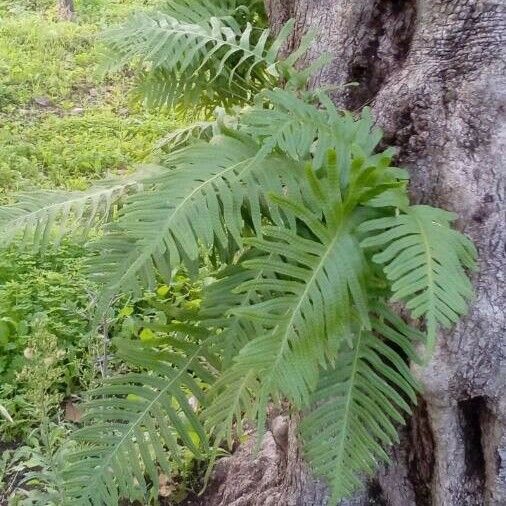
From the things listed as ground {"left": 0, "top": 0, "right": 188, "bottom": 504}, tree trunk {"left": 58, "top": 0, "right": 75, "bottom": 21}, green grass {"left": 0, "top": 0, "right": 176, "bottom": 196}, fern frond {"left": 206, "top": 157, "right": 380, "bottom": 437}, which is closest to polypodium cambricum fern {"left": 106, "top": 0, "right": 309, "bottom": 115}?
ground {"left": 0, "top": 0, "right": 188, "bottom": 504}

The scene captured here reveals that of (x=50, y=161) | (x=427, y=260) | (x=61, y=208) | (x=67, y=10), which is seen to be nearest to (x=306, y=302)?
(x=427, y=260)

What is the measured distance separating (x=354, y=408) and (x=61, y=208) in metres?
1.00

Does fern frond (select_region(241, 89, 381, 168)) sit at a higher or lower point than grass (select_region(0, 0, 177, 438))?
higher

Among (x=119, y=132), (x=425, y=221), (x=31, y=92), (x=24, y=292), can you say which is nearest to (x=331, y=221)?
(x=425, y=221)

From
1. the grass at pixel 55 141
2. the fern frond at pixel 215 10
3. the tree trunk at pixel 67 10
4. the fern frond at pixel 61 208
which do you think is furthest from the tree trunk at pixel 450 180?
the tree trunk at pixel 67 10

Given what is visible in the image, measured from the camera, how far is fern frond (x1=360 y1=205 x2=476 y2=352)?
5.65 ft

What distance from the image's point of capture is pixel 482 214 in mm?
2141

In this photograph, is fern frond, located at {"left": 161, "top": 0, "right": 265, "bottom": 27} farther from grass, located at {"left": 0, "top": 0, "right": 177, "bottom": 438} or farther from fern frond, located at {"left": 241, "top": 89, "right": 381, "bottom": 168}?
fern frond, located at {"left": 241, "top": 89, "right": 381, "bottom": 168}

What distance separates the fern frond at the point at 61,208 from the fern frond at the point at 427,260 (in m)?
0.74

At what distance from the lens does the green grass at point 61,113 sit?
540cm

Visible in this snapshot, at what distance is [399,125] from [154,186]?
73 cm

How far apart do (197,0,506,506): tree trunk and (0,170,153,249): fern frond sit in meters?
0.78

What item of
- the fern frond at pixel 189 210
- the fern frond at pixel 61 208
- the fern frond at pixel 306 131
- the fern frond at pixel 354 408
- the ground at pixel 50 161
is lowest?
the ground at pixel 50 161

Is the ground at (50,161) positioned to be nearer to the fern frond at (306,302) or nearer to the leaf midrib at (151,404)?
the leaf midrib at (151,404)
